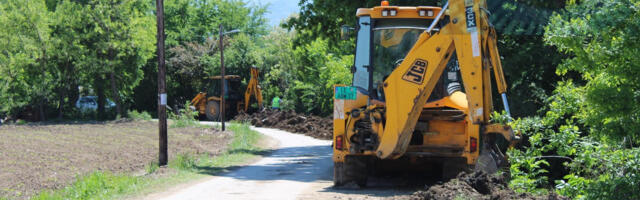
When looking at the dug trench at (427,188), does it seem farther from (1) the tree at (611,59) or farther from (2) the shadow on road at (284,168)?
(1) the tree at (611,59)

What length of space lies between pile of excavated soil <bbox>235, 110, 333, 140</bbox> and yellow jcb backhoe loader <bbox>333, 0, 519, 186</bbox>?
66.9 feet

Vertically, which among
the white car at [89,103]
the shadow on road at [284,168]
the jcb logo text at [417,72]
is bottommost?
the shadow on road at [284,168]

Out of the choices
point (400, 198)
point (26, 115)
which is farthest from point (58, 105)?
point (400, 198)

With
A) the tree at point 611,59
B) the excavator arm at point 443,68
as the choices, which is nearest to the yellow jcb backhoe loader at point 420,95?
the excavator arm at point 443,68

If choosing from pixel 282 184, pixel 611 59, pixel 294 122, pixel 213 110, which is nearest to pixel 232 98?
pixel 213 110

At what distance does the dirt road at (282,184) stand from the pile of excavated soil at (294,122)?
34.5 ft

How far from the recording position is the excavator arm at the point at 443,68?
35.4 ft

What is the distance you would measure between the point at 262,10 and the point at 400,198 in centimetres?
7175

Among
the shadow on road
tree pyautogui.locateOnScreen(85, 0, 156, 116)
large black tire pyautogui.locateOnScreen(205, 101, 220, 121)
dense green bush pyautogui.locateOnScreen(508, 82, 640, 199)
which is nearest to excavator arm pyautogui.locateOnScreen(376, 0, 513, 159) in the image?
dense green bush pyautogui.locateOnScreen(508, 82, 640, 199)

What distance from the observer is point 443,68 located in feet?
37.9

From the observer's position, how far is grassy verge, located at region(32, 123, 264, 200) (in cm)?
1364

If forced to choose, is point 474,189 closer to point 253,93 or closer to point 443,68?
point 443,68

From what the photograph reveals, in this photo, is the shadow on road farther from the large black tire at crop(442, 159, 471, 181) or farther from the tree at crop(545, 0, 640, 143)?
the tree at crop(545, 0, 640, 143)

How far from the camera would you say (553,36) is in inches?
305
